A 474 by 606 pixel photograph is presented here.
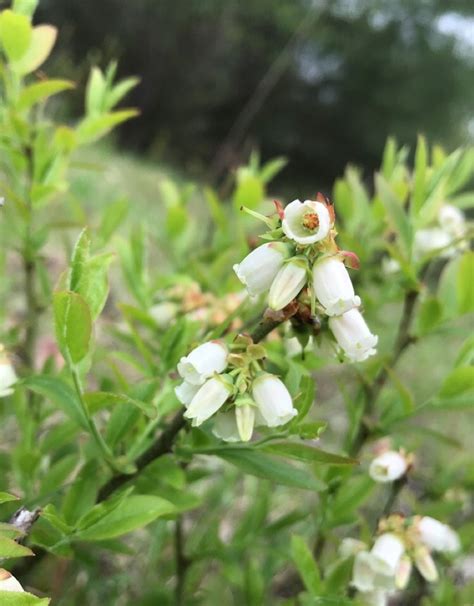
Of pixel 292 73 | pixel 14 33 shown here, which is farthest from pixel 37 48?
pixel 292 73

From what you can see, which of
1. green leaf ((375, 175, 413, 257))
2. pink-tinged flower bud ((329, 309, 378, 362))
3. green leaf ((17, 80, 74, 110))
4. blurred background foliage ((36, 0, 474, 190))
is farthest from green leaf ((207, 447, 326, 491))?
blurred background foliage ((36, 0, 474, 190))

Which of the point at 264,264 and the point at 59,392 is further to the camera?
the point at 59,392

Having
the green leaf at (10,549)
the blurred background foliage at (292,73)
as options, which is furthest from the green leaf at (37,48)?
the blurred background foliage at (292,73)

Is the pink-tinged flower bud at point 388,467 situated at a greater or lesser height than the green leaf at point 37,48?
lesser

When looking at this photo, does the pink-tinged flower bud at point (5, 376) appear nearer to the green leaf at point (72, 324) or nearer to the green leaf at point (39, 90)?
the green leaf at point (72, 324)

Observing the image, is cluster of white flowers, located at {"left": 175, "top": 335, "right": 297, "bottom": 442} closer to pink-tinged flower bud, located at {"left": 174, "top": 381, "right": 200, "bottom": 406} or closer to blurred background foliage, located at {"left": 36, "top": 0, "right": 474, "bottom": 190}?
Answer: pink-tinged flower bud, located at {"left": 174, "top": 381, "right": 200, "bottom": 406}

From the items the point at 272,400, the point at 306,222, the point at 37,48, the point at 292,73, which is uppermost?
the point at 37,48

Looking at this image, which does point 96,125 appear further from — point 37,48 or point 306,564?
point 306,564

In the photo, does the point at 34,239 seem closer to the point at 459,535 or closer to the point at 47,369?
the point at 47,369
